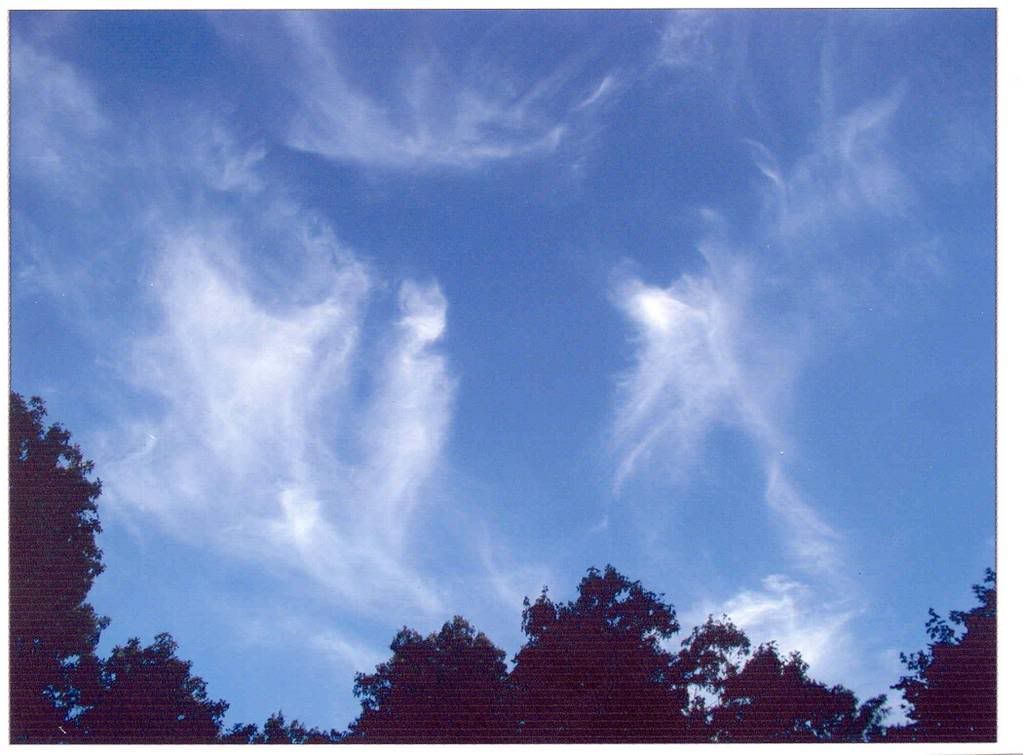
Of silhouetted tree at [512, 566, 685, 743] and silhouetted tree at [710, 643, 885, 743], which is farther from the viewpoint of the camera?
silhouetted tree at [512, 566, 685, 743]

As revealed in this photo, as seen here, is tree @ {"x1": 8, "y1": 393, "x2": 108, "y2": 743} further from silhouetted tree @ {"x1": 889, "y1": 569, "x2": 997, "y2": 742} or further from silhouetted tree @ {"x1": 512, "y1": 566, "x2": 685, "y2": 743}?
silhouetted tree @ {"x1": 889, "y1": 569, "x2": 997, "y2": 742}

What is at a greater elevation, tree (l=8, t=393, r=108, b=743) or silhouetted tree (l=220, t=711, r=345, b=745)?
tree (l=8, t=393, r=108, b=743)

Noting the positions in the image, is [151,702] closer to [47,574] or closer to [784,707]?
[47,574]

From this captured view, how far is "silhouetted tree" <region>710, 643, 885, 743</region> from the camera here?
4.92m

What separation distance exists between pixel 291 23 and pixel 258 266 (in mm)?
1843

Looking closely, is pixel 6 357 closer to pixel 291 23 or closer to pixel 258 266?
pixel 258 266

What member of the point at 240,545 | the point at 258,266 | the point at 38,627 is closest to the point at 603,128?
the point at 258,266

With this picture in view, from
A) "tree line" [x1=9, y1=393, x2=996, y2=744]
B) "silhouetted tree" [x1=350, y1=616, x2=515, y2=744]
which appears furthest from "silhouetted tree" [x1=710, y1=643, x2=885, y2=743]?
"silhouetted tree" [x1=350, y1=616, x2=515, y2=744]

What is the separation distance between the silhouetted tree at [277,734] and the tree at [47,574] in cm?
96

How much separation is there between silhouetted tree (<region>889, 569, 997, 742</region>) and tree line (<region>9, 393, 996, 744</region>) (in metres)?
0.01

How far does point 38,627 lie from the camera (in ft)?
15.8

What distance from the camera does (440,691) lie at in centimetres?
558
